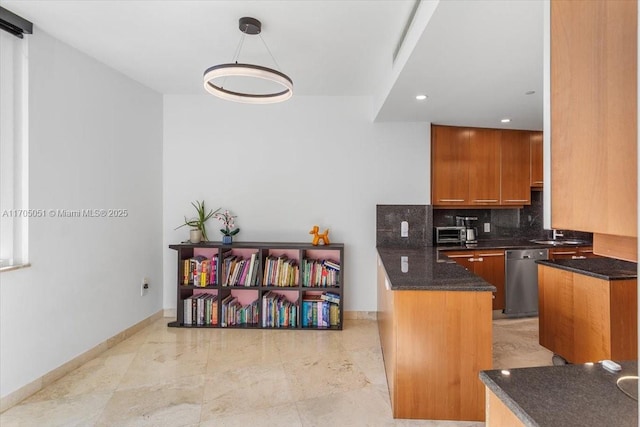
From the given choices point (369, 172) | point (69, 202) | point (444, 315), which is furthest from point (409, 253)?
point (69, 202)

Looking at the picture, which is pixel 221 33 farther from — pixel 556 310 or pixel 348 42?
pixel 556 310

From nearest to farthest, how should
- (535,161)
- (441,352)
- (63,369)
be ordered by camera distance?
1. (441,352)
2. (63,369)
3. (535,161)

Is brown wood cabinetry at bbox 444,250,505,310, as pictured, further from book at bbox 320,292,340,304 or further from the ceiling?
the ceiling

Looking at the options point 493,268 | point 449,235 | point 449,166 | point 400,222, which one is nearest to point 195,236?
point 400,222

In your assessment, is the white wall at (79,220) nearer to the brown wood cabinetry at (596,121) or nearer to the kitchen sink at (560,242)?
the brown wood cabinetry at (596,121)

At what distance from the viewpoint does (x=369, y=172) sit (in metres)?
3.93

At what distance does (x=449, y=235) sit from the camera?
4.08m

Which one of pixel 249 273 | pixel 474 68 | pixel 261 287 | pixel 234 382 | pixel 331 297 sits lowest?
pixel 234 382

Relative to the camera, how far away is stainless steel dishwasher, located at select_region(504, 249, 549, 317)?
12.8ft

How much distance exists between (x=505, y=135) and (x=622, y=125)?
4.21 m

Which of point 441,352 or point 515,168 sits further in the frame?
point 515,168

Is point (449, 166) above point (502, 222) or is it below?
above

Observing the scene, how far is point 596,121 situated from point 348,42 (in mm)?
2351

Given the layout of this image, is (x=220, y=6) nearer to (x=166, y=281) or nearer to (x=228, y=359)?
(x=228, y=359)
